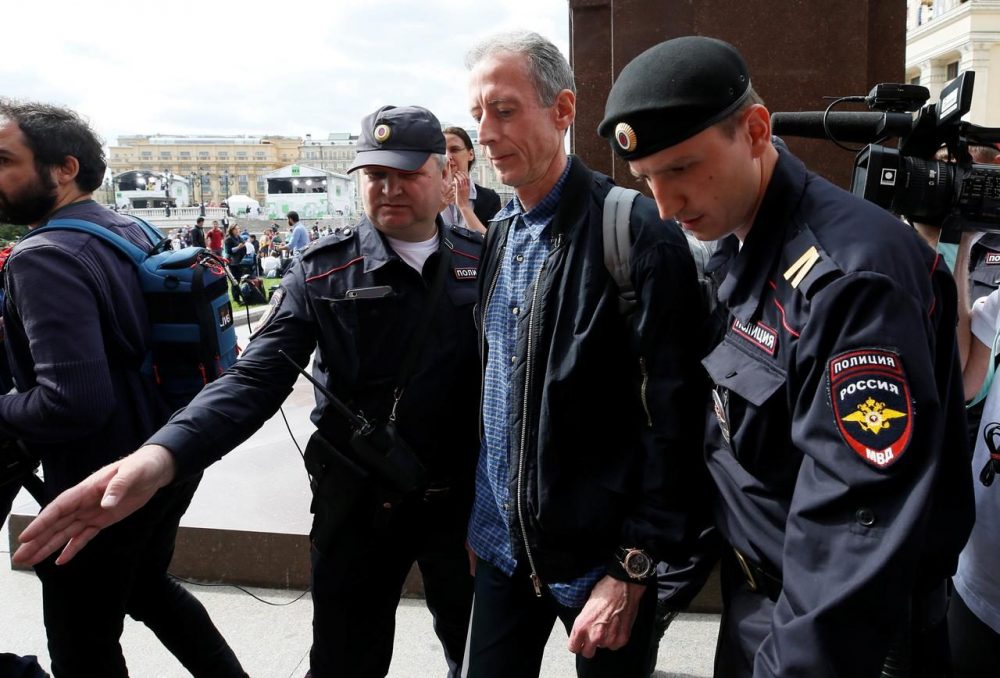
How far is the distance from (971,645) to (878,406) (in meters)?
1.06

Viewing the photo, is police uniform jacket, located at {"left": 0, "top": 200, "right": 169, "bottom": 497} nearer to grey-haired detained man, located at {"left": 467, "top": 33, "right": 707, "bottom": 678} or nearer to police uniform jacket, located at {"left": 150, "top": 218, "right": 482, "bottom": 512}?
police uniform jacket, located at {"left": 150, "top": 218, "right": 482, "bottom": 512}

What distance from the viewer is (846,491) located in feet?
3.41

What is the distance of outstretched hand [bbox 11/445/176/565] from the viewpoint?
1.52 metres

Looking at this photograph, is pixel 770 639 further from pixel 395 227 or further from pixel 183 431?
pixel 395 227

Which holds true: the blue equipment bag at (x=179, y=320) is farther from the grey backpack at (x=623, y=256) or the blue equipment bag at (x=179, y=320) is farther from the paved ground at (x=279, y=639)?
the grey backpack at (x=623, y=256)

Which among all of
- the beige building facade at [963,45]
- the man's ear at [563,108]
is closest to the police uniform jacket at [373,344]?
the man's ear at [563,108]

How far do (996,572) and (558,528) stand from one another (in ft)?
3.17

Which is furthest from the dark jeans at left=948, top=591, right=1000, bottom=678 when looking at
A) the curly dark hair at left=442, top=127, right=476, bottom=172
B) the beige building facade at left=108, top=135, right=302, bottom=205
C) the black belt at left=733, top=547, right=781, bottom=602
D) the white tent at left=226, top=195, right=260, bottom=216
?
the beige building facade at left=108, top=135, right=302, bottom=205

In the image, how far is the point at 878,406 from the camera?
1.02 metres

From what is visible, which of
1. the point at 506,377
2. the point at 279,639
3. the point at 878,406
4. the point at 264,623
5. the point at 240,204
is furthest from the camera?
the point at 240,204

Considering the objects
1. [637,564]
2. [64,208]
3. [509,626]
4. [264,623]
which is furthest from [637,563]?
[264,623]

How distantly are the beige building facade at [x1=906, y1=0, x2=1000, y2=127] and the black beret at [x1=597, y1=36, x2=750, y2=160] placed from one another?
134 feet

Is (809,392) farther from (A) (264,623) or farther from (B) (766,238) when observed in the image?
(A) (264,623)

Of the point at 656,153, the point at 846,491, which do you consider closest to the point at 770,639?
the point at 846,491
